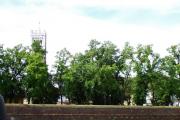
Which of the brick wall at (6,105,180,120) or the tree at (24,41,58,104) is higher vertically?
the tree at (24,41,58,104)

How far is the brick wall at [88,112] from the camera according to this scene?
2492 centimetres

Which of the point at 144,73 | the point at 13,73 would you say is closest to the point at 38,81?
the point at 13,73

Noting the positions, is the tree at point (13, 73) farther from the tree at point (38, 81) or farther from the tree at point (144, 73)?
the tree at point (144, 73)

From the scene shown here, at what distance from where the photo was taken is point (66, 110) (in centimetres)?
2705

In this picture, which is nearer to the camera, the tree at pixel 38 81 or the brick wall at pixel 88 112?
the brick wall at pixel 88 112

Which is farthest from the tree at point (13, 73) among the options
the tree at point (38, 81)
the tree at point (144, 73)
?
the tree at point (144, 73)

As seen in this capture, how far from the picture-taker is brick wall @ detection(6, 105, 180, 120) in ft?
81.8

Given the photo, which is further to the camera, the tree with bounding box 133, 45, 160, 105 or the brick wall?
the tree with bounding box 133, 45, 160, 105

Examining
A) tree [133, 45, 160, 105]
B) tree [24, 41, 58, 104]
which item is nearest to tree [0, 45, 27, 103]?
tree [24, 41, 58, 104]

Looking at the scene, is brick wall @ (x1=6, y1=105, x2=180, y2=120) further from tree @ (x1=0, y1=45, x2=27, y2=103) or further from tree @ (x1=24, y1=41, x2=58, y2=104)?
tree @ (x1=0, y1=45, x2=27, y2=103)

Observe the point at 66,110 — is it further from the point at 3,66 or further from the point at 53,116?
the point at 3,66

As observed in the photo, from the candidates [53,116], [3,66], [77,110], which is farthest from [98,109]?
[3,66]

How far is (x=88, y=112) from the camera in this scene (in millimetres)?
28188

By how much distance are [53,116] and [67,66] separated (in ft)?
61.7
